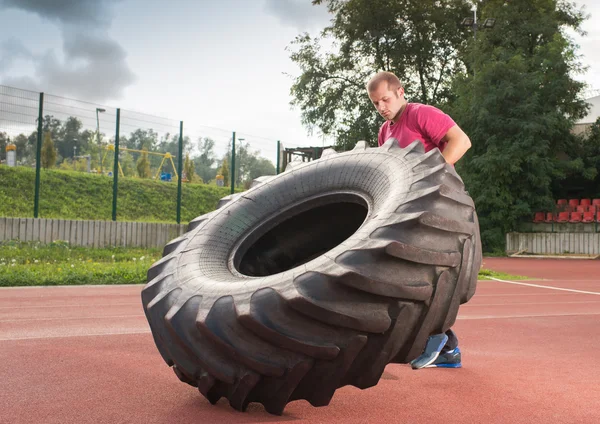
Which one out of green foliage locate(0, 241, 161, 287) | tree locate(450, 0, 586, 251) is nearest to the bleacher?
tree locate(450, 0, 586, 251)

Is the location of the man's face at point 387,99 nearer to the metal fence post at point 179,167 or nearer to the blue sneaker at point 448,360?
the blue sneaker at point 448,360

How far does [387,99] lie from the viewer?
353 cm

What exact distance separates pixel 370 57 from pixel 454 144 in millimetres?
33414

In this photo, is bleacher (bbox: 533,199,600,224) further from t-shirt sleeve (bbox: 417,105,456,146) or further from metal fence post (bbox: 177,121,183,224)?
t-shirt sleeve (bbox: 417,105,456,146)

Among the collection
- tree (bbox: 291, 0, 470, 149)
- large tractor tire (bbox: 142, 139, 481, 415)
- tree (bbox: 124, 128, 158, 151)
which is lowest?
large tractor tire (bbox: 142, 139, 481, 415)

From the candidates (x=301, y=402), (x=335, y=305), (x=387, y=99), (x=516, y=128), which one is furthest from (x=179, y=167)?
(x=516, y=128)

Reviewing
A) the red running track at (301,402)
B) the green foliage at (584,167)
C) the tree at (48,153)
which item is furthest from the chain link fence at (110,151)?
the green foliage at (584,167)

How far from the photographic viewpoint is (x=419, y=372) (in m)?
3.52

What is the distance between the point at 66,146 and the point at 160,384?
16.2 meters

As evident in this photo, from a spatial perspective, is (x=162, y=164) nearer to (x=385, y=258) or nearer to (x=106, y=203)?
(x=106, y=203)

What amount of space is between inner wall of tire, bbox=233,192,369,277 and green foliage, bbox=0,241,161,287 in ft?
21.0

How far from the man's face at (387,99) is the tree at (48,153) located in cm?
1340

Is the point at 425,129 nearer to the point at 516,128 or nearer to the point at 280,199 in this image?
the point at 280,199

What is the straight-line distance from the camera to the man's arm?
→ 346 cm
